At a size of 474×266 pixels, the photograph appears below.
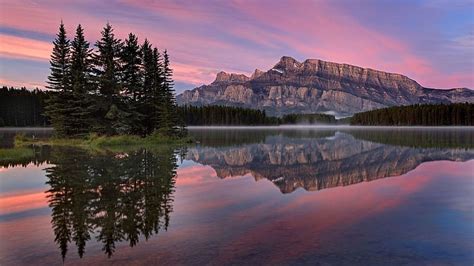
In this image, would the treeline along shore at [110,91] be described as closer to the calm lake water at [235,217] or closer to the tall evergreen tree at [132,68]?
the tall evergreen tree at [132,68]

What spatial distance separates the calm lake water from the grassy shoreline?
74.2 ft

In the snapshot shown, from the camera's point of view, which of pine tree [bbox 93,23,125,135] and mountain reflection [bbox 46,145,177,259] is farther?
pine tree [bbox 93,23,125,135]

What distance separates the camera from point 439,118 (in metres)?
192

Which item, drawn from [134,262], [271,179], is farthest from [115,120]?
[134,262]

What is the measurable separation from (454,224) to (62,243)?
11.4 m

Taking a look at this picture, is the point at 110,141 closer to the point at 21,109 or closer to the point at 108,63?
the point at 108,63

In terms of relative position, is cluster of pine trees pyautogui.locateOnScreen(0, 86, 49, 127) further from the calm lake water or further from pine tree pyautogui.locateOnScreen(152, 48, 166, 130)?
the calm lake water

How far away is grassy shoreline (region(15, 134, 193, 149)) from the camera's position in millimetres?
47312

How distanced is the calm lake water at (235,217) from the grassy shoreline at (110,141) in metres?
22.6

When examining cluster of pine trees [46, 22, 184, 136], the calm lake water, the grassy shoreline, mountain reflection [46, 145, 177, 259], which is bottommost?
the calm lake water

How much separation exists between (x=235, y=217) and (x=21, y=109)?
163903mm

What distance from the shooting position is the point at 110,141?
156ft

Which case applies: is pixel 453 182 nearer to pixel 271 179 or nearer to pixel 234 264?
pixel 271 179

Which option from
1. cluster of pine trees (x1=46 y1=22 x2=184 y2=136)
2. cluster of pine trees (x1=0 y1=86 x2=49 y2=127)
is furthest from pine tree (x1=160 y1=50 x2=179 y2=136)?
cluster of pine trees (x1=0 y1=86 x2=49 y2=127)
